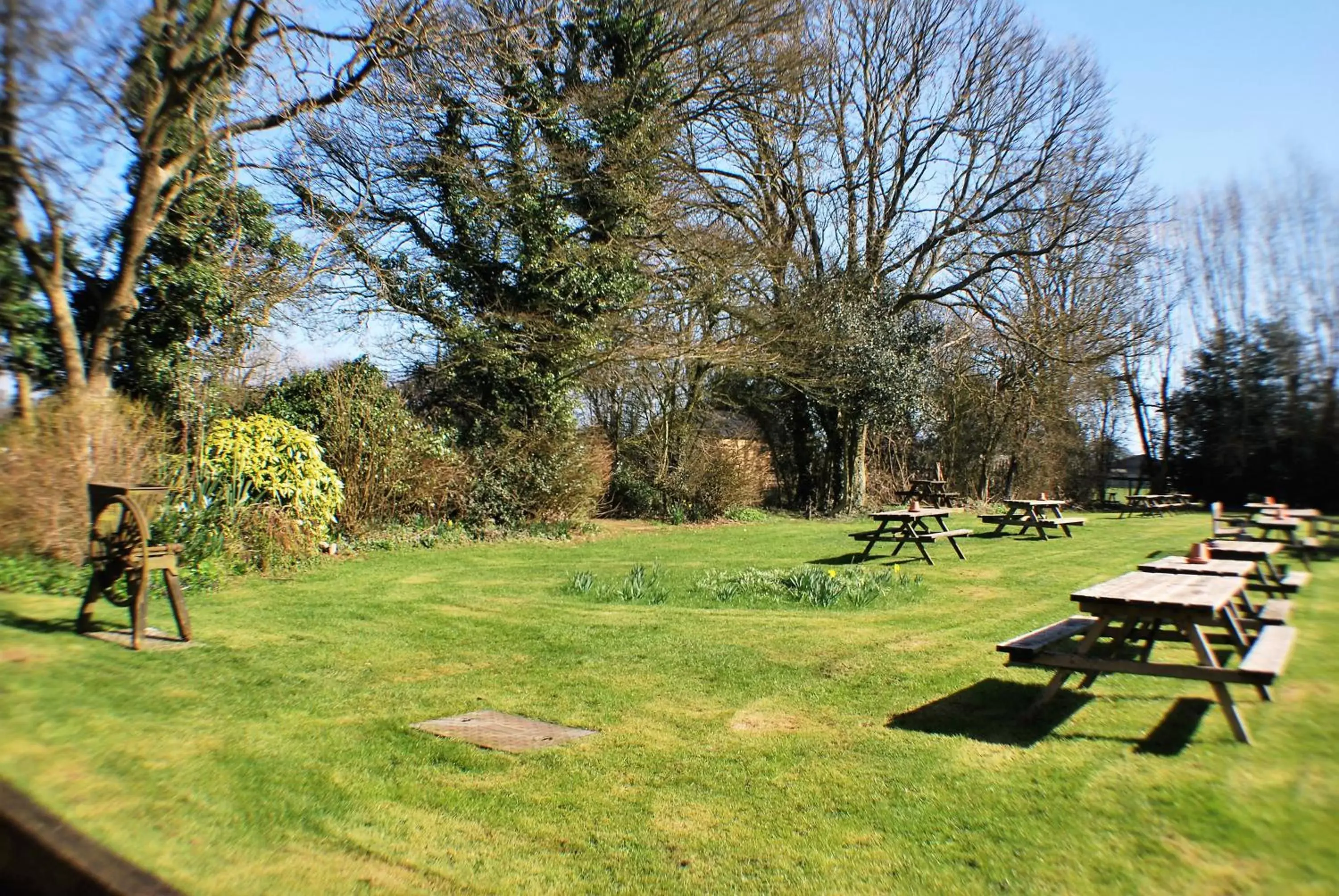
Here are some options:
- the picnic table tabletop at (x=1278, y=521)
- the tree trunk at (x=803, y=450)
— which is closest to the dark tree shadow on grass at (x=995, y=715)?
the picnic table tabletop at (x=1278, y=521)

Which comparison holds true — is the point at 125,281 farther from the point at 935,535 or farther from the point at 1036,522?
the point at 1036,522

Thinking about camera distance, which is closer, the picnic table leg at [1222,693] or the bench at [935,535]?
the picnic table leg at [1222,693]

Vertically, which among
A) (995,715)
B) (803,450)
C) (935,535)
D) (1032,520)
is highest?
(803,450)

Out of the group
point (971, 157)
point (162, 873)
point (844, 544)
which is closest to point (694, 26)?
point (971, 157)

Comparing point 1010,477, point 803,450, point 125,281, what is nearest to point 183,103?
point 125,281

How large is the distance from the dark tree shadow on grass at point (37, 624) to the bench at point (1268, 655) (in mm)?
7569

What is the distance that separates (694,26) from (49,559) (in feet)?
51.2

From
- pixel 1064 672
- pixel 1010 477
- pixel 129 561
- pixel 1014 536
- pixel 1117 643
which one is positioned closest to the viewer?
A: pixel 1064 672

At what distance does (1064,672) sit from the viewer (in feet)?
18.0

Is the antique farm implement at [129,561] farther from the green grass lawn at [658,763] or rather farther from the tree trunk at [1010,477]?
the tree trunk at [1010,477]

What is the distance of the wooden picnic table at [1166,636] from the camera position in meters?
4.93

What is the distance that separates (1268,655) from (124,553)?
7625 mm

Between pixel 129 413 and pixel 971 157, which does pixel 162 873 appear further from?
pixel 971 157

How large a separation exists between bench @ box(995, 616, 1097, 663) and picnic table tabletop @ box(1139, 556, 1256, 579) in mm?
821
